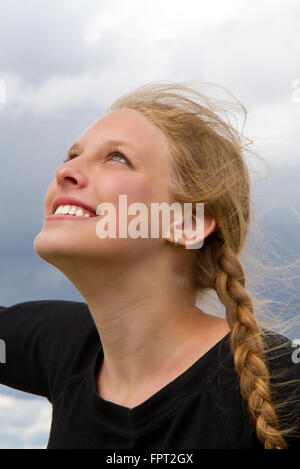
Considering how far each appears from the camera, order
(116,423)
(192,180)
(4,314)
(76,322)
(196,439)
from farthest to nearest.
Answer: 1. (4,314)
2. (76,322)
3. (192,180)
4. (116,423)
5. (196,439)

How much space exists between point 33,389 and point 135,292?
1092 millimetres

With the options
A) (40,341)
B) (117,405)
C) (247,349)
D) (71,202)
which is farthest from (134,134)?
(40,341)

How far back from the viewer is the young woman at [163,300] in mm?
2215

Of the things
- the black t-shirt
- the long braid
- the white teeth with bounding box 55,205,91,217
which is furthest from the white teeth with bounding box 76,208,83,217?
the black t-shirt

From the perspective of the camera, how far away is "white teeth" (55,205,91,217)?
7.83 ft

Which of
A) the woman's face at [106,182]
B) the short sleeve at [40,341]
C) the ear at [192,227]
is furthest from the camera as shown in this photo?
the short sleeve at [40,341]

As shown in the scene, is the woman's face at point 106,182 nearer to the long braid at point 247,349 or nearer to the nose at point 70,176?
the nose at point 70,176

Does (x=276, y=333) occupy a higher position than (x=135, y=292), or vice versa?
(x=135, y=292)

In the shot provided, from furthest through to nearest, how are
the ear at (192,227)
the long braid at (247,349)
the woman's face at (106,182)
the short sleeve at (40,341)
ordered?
1. the short sleeve at (40,341)
2. the ear at (192,227)
3. the woman's face at (106,182)
4. the long braid at (247,349)

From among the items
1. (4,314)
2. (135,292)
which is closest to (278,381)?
(135,292)

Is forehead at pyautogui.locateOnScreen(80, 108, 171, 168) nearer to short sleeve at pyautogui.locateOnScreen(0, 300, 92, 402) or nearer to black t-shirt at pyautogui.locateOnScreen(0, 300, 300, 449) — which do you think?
black t-shirt at pyautogui.locateOnScreen(0, 300, 300, 449)

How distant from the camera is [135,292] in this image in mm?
2414

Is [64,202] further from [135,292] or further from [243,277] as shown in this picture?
[243,277]

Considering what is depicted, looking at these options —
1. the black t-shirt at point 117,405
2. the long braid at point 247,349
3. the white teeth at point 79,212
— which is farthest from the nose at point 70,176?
the black t-shirt at point 117,405
